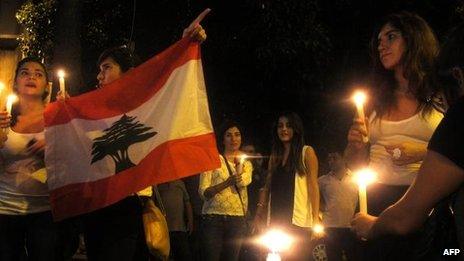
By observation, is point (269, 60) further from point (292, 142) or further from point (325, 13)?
point (292, 142)

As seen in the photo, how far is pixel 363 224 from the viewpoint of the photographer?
2873 mm

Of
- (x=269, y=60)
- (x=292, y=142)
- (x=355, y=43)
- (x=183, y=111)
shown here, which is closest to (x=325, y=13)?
(x=355, y=43)

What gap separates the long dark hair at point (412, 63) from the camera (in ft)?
11.8

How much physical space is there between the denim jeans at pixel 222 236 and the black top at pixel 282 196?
83cm

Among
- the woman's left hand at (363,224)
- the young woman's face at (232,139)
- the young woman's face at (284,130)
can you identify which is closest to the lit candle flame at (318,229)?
the young woman's face at (284,130)

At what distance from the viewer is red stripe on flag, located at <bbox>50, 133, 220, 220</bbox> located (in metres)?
4.59

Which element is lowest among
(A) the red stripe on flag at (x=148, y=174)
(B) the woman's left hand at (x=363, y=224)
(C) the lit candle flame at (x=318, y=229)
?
(B) the woman's left hand at (x=363, y=224)

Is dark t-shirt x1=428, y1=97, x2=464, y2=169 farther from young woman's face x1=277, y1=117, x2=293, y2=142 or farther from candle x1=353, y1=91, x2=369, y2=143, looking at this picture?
young woman's face x1=277, y1=117, x2=293, y2=142

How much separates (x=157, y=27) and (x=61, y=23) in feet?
13.1

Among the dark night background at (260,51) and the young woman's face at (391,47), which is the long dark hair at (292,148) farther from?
the dark night background at (260,51)

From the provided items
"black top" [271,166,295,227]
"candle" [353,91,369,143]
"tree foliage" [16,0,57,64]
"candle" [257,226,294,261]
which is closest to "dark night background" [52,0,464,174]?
"tree foliage" [16,0,57,64]

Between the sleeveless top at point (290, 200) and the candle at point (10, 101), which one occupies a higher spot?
the candle at point (10, 101)

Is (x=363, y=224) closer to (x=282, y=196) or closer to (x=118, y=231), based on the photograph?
(x=118, y=231)

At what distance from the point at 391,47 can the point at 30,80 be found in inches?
121
